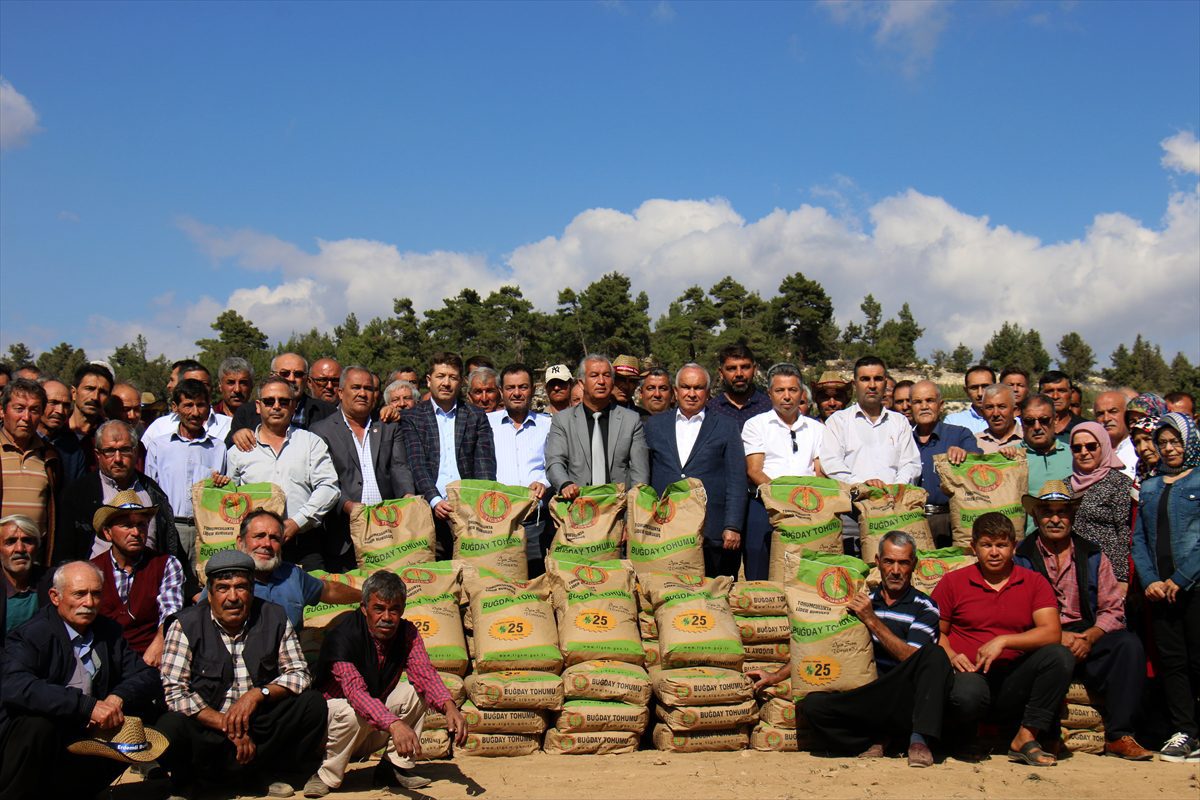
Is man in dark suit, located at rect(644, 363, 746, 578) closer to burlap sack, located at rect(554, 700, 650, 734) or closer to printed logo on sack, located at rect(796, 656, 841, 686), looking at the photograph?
printed logo on sack, located at rect(796, 656, 841, 686)

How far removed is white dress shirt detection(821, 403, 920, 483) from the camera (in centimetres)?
630

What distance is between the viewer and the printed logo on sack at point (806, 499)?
589 cm

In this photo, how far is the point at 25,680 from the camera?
13.3 feet

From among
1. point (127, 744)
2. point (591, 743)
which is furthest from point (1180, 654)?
point (127, 744)

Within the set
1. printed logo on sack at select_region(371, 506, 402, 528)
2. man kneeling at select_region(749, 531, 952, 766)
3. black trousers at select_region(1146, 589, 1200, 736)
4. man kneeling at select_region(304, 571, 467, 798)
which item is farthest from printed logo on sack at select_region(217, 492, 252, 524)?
black trousers at select_region(1146, 589, 1200, 736)

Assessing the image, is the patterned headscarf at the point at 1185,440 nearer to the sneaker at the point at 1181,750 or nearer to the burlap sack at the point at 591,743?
the sneaker at the point at 1181,750

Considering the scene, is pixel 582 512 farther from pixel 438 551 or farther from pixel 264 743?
pixel 264 743

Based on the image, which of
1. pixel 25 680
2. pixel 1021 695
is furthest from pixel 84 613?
pixel 1021 695

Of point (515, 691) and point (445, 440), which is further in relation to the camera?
point (445, 440)

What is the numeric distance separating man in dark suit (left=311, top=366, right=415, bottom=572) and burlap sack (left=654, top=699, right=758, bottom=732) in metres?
2.17

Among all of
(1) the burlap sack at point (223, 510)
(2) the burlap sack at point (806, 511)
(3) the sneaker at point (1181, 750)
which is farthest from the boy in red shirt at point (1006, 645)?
(1) the burlap sack at point (223, 510)

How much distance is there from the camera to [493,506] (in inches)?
232

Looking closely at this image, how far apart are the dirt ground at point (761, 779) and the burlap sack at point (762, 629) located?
27.8 inches

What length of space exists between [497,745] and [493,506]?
1.44 metres
